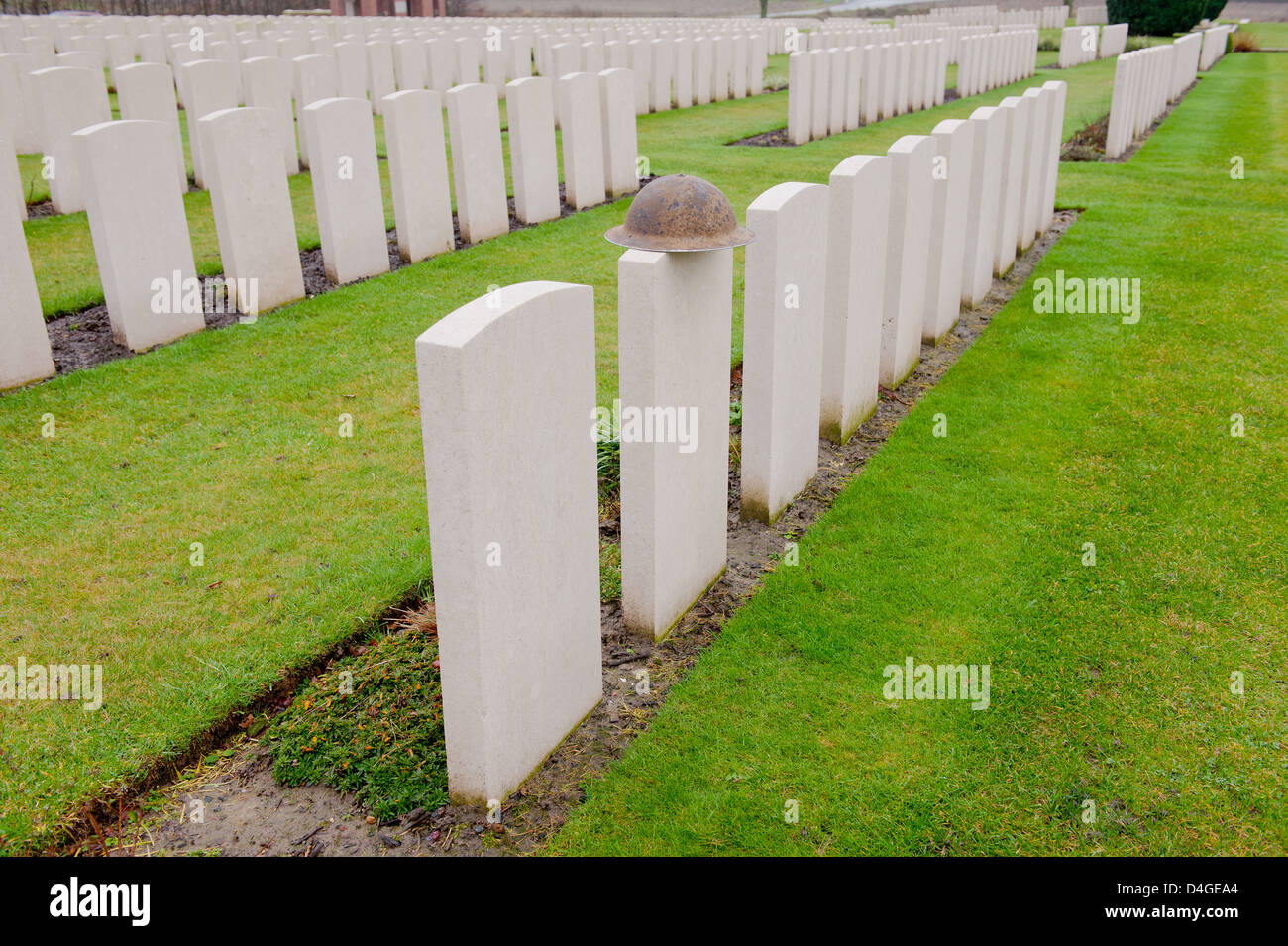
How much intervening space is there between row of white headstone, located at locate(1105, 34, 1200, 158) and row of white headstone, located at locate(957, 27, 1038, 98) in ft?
12.1

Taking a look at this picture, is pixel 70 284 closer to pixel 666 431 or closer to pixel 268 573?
pixel 268 573

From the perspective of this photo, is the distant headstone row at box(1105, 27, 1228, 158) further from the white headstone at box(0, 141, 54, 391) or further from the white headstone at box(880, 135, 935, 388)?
the white headstone at box(0, 141, 54, 391)

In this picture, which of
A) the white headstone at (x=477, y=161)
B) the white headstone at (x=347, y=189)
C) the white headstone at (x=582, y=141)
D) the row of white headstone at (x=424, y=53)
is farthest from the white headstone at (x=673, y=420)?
the row of white headstone at (x=424, y=53)

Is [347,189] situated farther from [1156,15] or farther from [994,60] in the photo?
[1156,15]

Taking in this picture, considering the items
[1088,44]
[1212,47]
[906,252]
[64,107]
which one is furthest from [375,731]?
[1212,47]

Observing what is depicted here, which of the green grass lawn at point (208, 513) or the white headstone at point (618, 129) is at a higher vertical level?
the white headstone at point (618, 129)

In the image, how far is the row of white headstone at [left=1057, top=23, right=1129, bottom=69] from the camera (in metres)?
26.8

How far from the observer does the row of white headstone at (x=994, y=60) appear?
20.4 m

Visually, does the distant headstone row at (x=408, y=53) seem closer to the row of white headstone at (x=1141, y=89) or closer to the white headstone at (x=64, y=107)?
the white headstone at (x=64, y=107)

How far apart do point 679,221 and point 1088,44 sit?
96.3ft

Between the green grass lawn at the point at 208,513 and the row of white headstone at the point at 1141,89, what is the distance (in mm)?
6264

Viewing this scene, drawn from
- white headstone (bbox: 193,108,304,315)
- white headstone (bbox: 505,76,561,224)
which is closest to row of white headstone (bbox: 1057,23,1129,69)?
white headstone (bbox: 505,76,561,224)

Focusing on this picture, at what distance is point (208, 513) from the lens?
4.62 metres

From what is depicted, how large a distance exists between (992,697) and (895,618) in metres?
0.54
